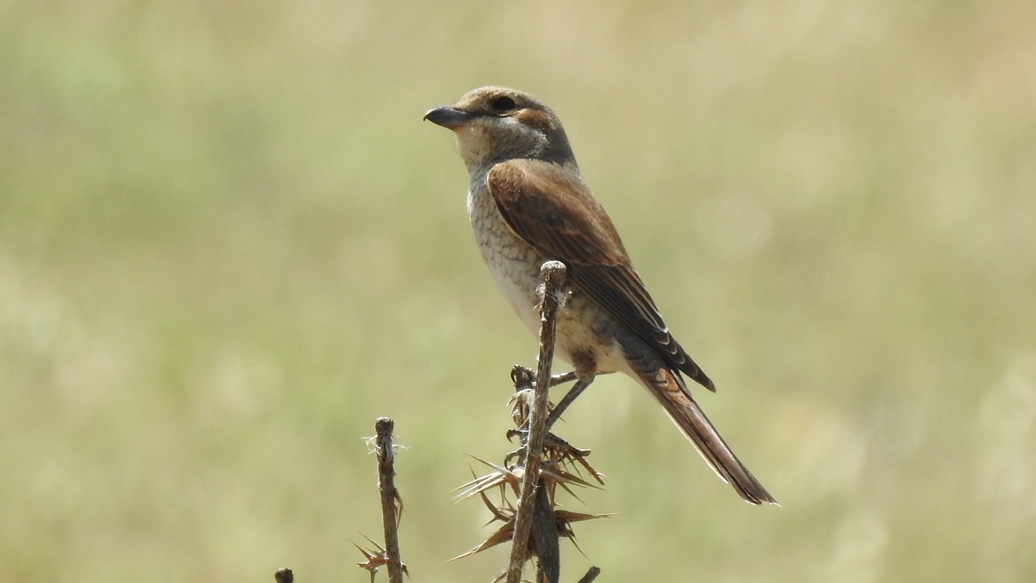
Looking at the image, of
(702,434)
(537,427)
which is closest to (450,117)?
(702,434)

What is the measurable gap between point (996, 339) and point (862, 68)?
3995 mm

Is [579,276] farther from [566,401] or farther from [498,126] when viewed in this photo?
[566,401]

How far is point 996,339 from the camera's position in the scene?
8.62m

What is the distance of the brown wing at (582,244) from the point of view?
4.27 metres

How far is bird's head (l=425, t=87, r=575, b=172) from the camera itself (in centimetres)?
472

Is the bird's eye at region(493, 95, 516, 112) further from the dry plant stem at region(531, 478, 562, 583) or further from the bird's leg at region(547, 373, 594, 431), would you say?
the dry plant stem at region(531, 478, 562, 583)

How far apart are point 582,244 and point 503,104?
0.67 m

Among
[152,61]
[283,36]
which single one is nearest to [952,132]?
[283,36]

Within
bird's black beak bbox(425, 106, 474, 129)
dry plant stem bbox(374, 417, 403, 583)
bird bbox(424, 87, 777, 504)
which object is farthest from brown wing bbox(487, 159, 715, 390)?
dry plant stem bbox(374, 417, 403, 583)

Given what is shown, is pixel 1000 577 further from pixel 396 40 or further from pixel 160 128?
pixel 396 40

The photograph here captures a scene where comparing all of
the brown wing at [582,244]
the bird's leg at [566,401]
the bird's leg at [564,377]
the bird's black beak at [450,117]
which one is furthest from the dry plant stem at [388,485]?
the bird's black beak at [450,117]

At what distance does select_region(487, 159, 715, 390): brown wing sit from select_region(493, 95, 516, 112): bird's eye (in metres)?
0.33

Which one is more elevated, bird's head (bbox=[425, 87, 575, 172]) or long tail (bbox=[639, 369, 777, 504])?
bird's head (bbox=[425, 87, 575, 172])

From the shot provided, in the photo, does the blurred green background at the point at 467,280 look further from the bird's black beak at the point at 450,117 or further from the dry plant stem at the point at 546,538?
the dry plant stem at the point at 546,538
